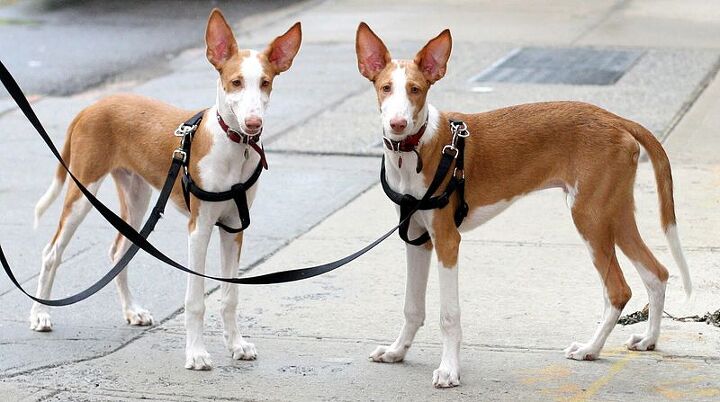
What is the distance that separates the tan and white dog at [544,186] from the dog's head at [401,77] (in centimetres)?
5

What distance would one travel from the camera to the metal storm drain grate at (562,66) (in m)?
12.3

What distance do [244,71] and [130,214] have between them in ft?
4.99

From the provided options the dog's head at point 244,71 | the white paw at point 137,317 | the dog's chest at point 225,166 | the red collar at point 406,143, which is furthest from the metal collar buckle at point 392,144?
the white paw at point 137,317

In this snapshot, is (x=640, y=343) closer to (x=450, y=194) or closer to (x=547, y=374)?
(x=547, y=374)

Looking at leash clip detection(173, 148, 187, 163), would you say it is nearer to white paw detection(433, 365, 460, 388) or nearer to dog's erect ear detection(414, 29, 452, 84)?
dog's erect ear detection(414, 29, 452, 84)

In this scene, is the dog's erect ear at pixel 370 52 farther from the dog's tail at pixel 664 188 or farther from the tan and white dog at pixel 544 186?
the dog's tail at pixel 664 188

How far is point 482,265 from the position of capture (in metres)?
7.30

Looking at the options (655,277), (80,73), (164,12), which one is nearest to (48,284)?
(655,277)

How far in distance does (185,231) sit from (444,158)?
3092mm

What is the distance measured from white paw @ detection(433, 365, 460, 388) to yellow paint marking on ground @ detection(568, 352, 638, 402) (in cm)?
49

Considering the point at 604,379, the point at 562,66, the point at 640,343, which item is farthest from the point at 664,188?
the point at 562,66

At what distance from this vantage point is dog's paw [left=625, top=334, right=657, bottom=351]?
19.1 feet

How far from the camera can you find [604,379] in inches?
218

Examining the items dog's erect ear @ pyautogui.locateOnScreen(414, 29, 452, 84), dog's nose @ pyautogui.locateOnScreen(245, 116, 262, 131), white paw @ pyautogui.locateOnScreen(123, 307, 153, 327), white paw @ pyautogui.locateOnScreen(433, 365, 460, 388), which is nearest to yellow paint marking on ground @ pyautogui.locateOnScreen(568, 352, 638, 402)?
white paw @ pyautogui.locateOnScreen(433, 365, 460, 388)
